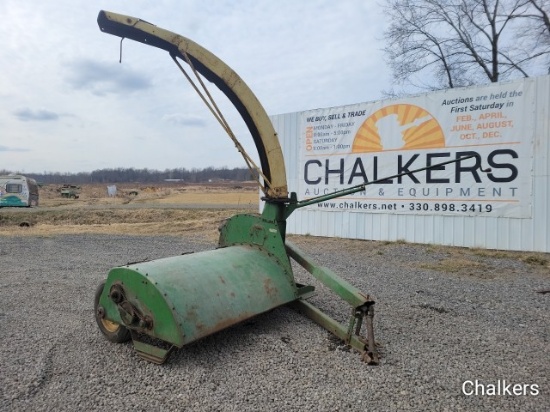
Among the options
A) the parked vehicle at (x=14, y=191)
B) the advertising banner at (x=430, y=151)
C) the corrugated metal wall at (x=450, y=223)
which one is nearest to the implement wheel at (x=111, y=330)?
the advertising banner at (x=430, y=151)

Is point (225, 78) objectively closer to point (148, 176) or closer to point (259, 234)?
point (259, 234)

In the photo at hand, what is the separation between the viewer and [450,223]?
33.8ft

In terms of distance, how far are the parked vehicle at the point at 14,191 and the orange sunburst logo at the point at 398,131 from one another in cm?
2873

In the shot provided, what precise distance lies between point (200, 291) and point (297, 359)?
1036 millimetres

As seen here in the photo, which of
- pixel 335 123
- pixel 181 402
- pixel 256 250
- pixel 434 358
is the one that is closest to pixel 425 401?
pixel 434 358

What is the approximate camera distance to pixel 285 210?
4848 millimetres

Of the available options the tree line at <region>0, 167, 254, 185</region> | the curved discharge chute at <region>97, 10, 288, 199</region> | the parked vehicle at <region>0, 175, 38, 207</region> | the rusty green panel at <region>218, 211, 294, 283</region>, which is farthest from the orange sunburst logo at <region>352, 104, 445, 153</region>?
the tree line at <region>0, 167, 254, 185</region>

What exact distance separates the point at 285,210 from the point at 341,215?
766 cm

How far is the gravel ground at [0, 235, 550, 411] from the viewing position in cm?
301

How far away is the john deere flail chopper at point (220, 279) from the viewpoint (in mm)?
3496

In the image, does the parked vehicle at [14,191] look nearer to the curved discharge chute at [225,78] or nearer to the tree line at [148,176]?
the curved discharge chute at [225,78]

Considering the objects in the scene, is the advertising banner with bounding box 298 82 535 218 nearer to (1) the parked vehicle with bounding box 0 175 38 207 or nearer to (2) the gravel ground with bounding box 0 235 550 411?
(2) the gravel ground with bounding box 0 235 550 411

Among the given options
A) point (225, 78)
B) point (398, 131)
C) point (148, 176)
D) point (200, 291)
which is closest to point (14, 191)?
point (398, 131)

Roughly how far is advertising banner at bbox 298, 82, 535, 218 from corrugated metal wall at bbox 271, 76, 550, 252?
6.4 inches
